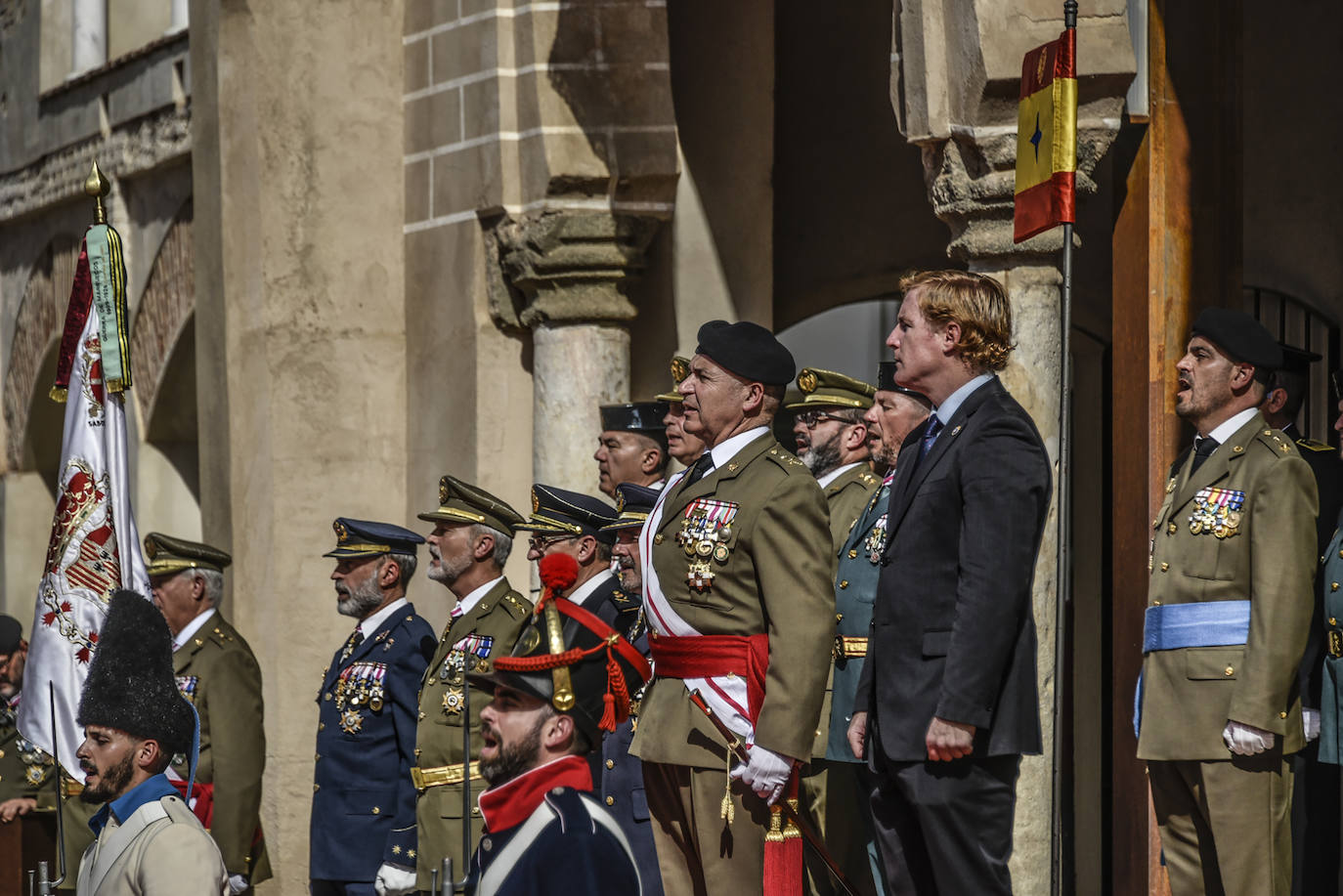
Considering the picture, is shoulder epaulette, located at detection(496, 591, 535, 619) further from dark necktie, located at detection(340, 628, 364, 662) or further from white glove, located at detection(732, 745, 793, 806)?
white glove, located at detection(732, 745, 793, 806)

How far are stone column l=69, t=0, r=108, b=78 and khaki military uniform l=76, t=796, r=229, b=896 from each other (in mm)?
10926

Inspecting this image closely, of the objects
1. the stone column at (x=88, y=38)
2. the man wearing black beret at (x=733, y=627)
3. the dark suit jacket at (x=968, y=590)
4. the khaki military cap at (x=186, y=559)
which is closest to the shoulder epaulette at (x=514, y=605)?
the khaki military cap at (x=186, y=559)

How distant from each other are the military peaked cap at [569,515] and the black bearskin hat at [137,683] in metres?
2.11

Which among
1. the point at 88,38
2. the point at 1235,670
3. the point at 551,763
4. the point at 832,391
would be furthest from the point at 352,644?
the point at 88,38

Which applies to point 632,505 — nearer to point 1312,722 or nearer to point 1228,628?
point 1228,628

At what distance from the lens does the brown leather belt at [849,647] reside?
639cm

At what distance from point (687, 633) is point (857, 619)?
1153mm

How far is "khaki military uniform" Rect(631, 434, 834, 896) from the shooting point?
5176 mm

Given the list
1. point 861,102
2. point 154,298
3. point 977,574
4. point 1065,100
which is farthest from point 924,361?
point 154,298

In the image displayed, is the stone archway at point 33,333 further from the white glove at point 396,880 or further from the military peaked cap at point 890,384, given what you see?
the military peaked cap at point 890,384

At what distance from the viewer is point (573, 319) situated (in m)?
9.48

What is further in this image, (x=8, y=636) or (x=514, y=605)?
(x=8, y=636)

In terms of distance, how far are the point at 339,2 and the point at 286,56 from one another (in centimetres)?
35

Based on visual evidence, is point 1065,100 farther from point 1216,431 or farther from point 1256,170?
point 1256,170
